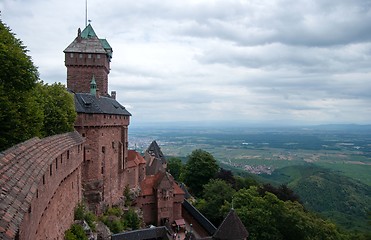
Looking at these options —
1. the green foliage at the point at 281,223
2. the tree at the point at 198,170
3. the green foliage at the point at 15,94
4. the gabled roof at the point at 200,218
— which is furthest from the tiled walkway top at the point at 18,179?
the tree at the point at 198,170

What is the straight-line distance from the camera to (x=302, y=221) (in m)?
30.5

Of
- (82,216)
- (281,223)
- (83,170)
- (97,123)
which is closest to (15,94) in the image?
(82,216)

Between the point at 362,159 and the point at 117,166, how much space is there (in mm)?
139209

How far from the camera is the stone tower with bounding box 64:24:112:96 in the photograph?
103 ft

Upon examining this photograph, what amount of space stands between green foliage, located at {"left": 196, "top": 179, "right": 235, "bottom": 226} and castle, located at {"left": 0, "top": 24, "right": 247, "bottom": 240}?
4.26 meters

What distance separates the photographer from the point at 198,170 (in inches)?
2061

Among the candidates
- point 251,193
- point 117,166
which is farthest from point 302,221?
point 117,166

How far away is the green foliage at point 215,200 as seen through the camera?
4028 centimetres

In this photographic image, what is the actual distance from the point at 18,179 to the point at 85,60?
26.0 metres

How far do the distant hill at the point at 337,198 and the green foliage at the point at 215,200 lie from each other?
71.0 ft

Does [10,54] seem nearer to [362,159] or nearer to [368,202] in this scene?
[368,202]

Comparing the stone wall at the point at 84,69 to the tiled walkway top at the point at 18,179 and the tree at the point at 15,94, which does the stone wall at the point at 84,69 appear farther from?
the tiled walkway top at the point at 18,179

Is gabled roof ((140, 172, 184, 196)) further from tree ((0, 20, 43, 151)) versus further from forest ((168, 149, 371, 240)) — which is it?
tree ((0, 20, 43, 151))

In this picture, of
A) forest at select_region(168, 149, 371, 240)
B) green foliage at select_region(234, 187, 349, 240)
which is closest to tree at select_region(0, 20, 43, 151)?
forest at select_region(168, 149, 371, 240)
